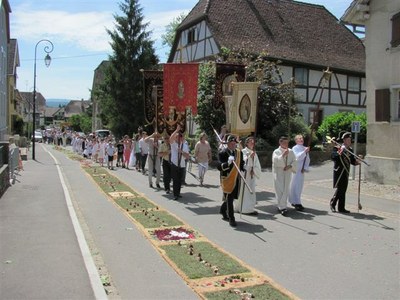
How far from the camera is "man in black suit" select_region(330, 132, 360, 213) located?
11.1 meters

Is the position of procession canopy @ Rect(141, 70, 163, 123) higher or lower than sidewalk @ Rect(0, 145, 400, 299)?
higher

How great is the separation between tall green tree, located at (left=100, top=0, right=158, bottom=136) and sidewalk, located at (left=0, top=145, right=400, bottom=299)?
2846 cm

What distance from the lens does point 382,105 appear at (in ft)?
54.1

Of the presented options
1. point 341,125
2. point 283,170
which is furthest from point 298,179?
point 341,125

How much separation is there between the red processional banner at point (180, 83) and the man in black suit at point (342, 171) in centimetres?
467

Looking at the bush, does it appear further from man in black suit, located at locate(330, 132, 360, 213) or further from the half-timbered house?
man in black suit, located at locate(330, 132, 360, 213)

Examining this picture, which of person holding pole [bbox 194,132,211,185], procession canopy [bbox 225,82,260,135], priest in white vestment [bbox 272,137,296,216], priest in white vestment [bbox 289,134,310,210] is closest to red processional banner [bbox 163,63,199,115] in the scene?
procession canopy [bbox 225,82,260,135]

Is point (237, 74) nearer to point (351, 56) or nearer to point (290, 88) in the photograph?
point (290, 88)

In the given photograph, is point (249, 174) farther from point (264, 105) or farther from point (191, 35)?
point (191, 35)

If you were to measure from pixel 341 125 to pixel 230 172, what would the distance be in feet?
58.4

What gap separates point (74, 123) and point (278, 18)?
61.7m

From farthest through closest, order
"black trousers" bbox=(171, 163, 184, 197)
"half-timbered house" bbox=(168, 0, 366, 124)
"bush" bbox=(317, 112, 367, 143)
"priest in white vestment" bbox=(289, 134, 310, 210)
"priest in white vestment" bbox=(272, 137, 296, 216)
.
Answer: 1. "half-timbered house" bbox=(168, 0, 366, 124)
2. "bush" bbox=(317, 112, 367, 143)
3. "black trousers" bbox=(171, 163, 184, 197)
4. "priest in white vestment" bbox=(289, 134, 310, 210)
5. "priest in white vestment" bbox=(272, 137, 296, 216)

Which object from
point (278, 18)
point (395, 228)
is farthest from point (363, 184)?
point (278, 18)

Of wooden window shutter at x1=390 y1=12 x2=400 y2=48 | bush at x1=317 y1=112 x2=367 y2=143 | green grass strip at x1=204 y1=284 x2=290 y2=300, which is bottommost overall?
green grass strip at x1=204 y1=284 x2=290 y2=300
